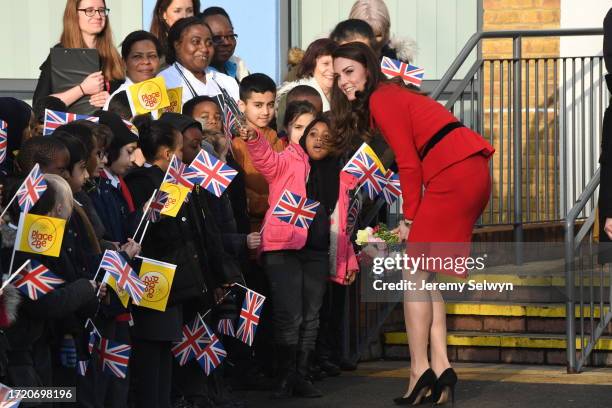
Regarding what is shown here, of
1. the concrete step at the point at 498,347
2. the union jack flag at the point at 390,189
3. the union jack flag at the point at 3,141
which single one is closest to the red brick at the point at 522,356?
the concrete step at the point at 498,347

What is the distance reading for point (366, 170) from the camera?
9.99 m

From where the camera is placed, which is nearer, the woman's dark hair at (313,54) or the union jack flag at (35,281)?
the union jack flag at (35,281)

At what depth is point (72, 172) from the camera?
7453 mm

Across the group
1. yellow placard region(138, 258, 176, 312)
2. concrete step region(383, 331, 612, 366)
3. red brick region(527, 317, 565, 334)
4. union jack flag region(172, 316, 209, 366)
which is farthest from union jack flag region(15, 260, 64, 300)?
red brick region(527, 317, 565, 334)

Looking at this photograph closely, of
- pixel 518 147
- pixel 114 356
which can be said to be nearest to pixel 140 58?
pixel 114 356

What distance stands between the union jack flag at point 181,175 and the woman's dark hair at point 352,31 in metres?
2.95

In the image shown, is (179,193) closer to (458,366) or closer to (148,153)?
(148,153)

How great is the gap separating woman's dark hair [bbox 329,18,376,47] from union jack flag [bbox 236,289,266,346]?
2.61m

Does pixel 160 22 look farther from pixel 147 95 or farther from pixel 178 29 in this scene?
pixel 147 95

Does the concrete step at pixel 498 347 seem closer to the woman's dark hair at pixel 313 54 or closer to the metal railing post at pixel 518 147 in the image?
the metal railing post at pixel 518 147

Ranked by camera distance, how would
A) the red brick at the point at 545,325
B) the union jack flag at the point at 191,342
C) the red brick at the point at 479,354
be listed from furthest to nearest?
1. the red brick at the point at 545,325
2. the red brick at the point at 479,354
3. the union jack flag at the point at 191,342

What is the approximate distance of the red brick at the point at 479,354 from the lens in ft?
37.0

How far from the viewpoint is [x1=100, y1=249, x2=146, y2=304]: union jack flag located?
24.2 feet

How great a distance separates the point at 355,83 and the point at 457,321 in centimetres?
312
